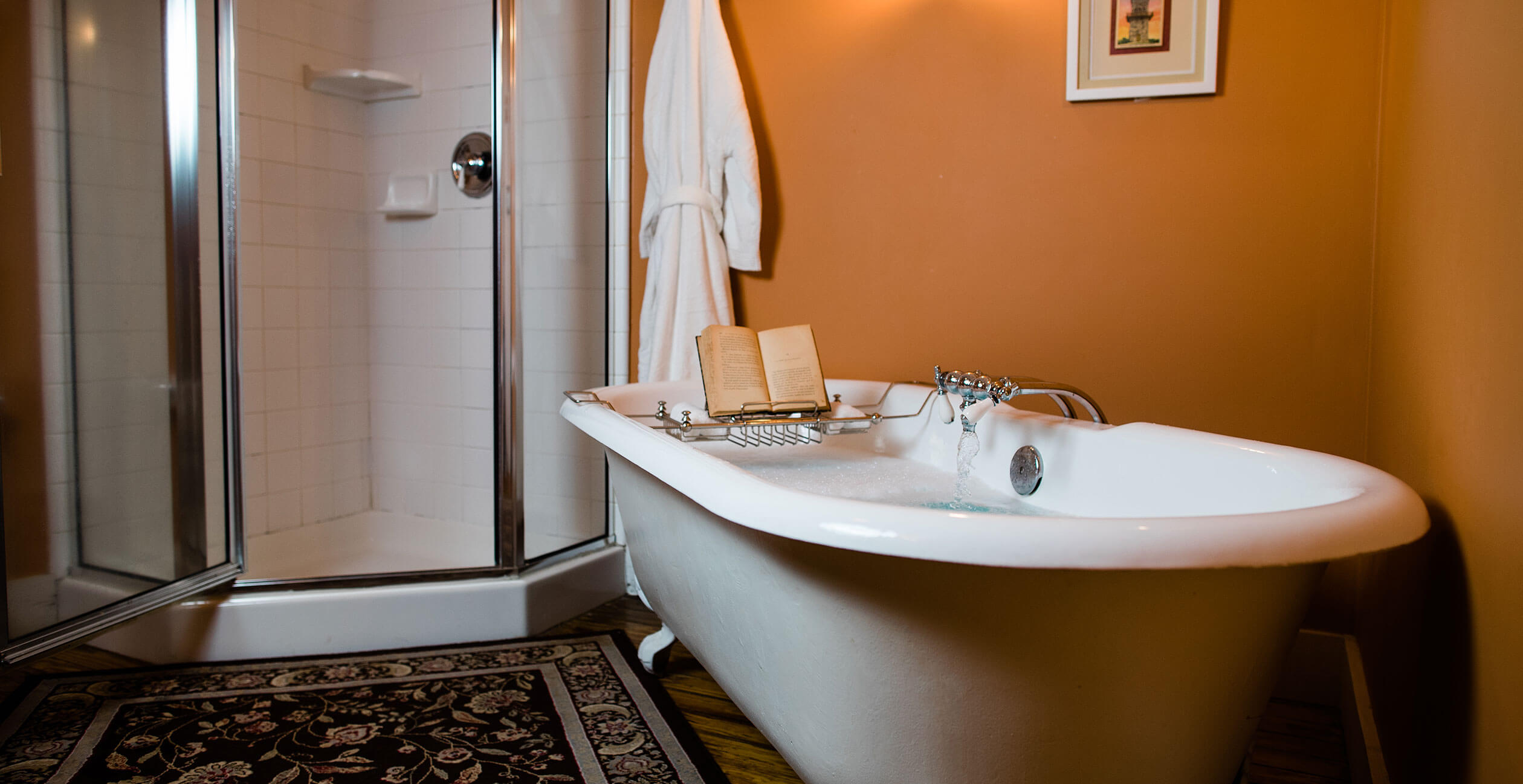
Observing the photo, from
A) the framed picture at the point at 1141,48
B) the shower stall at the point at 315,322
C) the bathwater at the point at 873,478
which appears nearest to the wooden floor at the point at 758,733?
the shower stall at the point at 315,322

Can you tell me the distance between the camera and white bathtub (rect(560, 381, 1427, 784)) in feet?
2.60

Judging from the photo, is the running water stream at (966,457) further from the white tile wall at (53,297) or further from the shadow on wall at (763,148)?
the white tile wall at (53,297)

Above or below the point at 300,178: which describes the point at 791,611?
below

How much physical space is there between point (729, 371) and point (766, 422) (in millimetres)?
136

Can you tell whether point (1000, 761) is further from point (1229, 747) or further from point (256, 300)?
point (256, 300)

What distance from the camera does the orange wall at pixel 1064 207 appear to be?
186 centimetres

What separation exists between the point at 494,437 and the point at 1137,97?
169 centimetres

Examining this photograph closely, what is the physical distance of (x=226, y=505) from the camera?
1.97 meters

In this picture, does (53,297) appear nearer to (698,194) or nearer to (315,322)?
(315,322)

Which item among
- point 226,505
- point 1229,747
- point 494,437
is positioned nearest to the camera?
point 1229,747

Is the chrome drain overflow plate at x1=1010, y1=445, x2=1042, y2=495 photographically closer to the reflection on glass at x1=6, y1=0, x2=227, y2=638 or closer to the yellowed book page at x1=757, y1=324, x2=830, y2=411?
the yellowed book page at x1=757, y1=324, x2=830, y2=411

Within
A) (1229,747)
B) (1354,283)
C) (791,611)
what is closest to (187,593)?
(791,611)

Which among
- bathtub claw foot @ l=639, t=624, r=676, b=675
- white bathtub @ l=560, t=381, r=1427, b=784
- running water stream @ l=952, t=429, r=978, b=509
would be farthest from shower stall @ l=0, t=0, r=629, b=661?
white bathtub @ l=560, t=381, r=1427, b=784

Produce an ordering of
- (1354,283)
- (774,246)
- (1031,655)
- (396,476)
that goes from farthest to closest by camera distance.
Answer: (396,476), (774,246), (1354,283), (1031,655)
